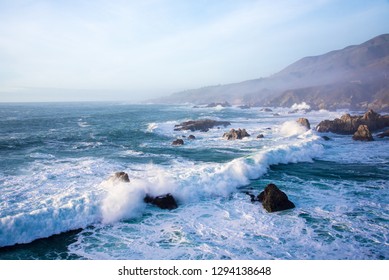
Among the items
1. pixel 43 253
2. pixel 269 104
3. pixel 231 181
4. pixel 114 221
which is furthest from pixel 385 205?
pixel 269 104

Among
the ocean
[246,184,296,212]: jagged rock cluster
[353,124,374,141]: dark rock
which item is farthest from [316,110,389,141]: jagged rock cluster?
[246,184,296,212]: jagged rock cluster

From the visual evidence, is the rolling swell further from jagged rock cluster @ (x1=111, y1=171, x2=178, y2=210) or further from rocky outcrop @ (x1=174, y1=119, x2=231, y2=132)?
rocky outcrop @ (x1=174, y1=119, x2=231, y2=132)

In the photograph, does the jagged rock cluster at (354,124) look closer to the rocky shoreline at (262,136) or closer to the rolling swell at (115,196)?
the rocky shoreline at (262,136)

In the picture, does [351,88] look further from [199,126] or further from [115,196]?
[115,196]

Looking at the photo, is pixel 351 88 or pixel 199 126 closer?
pixel 199 126

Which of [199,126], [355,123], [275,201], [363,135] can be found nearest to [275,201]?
[275,201]

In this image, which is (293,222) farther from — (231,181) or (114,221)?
(114,221)

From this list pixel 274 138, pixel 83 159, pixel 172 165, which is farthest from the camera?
pixel 274 138

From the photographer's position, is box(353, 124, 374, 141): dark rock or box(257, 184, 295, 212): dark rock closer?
box(257, 184, 295, 212): dark rock
